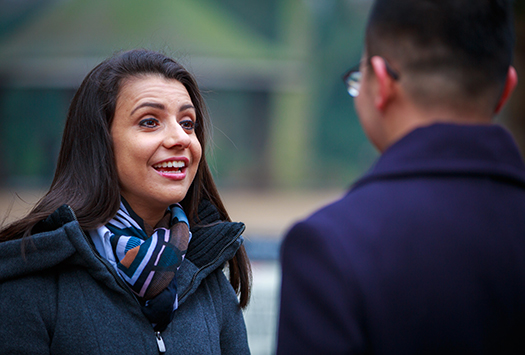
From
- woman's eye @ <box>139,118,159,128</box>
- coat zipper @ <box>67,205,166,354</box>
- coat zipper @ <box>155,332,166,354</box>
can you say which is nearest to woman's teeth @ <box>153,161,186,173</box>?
woman's eye @ <box>139,118,159,128</box>

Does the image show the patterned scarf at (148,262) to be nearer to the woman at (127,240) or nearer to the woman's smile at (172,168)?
the woman at (127,240)

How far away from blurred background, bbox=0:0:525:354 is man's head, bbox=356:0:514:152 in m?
12.4

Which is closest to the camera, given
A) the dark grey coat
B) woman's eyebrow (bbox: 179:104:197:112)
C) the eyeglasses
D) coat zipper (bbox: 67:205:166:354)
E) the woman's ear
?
the woman's ear

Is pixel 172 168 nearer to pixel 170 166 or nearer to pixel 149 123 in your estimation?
pixel 170 166

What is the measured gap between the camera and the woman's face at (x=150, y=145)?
6.81 feet

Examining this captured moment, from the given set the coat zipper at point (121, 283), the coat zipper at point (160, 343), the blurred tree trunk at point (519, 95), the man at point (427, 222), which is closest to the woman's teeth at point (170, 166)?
the coat zipper at point (121, 283)

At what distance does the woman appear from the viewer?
1.83 metres

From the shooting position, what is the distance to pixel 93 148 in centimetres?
209

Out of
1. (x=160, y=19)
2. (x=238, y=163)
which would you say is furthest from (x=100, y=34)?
(x=238, y=163)

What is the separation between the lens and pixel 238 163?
1741cm

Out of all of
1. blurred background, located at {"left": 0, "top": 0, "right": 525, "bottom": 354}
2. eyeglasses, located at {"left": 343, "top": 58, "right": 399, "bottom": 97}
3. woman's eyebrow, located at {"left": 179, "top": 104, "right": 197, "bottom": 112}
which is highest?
eyeglasses, located at {"left": 343, "top": 58, "right": 399, "bottom": 97}

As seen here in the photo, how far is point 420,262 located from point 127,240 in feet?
3.80

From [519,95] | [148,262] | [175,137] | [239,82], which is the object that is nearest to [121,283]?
[148,262]

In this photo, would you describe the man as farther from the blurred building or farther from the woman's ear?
the blurred building
